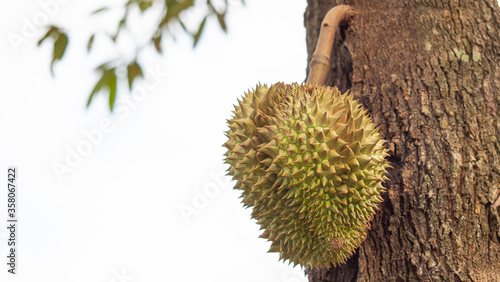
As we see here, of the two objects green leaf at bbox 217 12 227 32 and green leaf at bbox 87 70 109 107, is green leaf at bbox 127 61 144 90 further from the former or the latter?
green leaf at bbox 217 12 227 32

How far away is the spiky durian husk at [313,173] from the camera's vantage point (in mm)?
1337

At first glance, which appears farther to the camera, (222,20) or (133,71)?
(222,20)

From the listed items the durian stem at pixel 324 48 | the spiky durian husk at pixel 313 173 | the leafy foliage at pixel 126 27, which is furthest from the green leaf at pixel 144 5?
the spiky durian husk at pixel 313 173

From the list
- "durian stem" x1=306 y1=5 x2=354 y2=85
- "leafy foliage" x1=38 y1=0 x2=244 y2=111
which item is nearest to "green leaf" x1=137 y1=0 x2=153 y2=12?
"leafy foliage" x1=38 y1=0 x2=244 y2=111

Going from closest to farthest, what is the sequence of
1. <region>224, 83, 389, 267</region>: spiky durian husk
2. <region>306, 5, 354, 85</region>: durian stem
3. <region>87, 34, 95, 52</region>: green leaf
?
<region>224, 83, 389, 267</region>: spiky durian husk, <region>306, 5, 354, 85</region>: durian stem, <region>87, 34, 95, 52</region>: green leaf

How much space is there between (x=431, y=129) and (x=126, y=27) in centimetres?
218

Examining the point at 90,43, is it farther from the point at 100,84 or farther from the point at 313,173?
the point at 313,173

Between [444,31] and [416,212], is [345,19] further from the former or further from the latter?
[416,212]

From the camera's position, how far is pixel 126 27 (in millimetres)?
2869

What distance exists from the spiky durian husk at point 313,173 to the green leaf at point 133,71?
1.55 metres

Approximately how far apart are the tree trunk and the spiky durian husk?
15 cm

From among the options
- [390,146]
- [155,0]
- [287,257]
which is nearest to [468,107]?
[390,146]

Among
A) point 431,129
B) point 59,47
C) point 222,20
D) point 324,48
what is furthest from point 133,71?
point 431,129

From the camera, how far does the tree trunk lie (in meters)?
1.41
